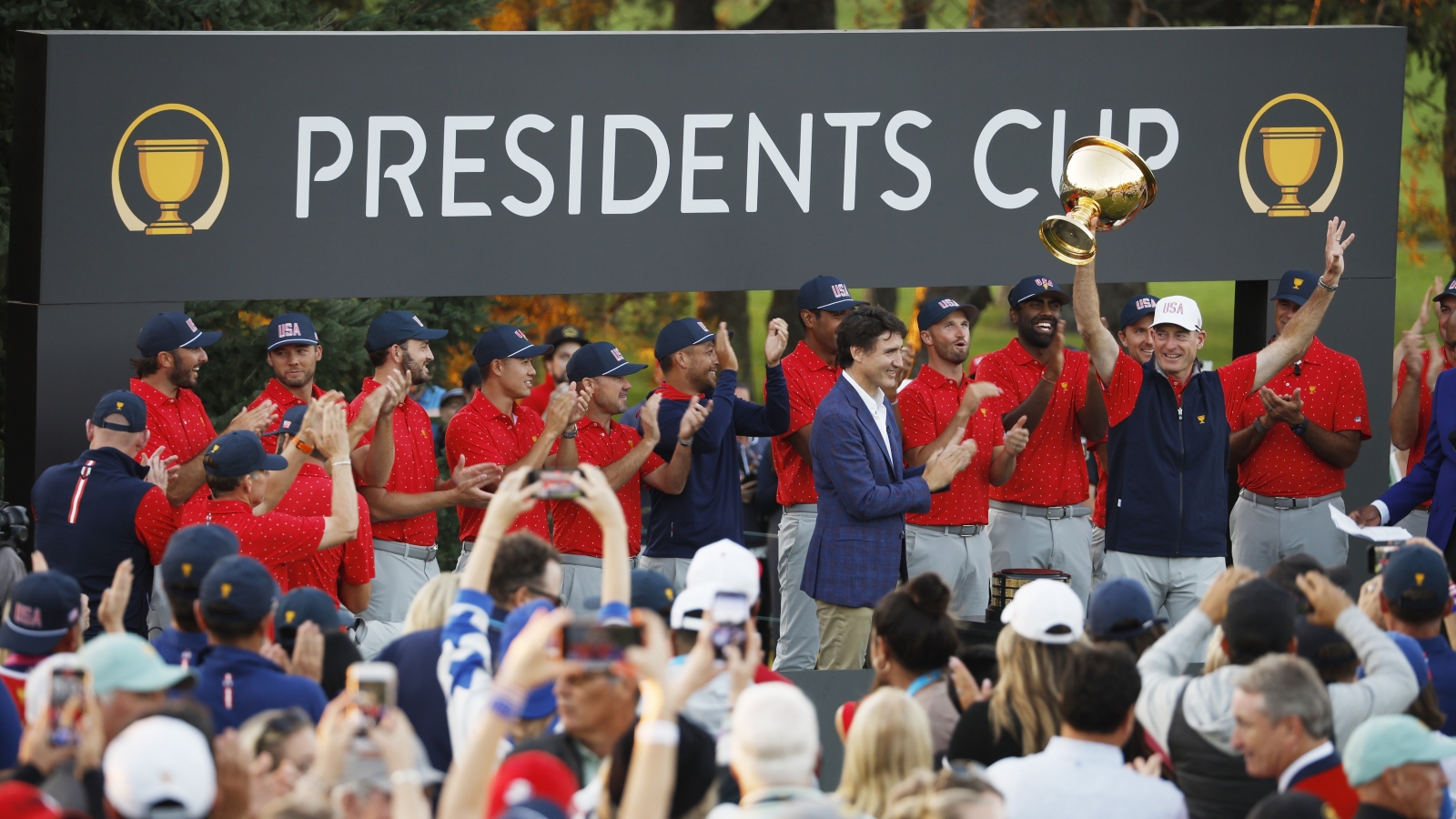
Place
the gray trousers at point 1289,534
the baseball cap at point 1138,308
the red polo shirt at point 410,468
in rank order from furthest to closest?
the baseball cap at point 1138,308, the gray trousers at point 1289,534, the red polo shirt at point 410,468

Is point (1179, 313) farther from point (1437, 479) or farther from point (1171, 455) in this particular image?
point (1437, 479)

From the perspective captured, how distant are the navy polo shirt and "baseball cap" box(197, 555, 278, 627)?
104 mm

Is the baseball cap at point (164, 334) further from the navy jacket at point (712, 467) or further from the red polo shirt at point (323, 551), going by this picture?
the navy jacket at point (712, 467)

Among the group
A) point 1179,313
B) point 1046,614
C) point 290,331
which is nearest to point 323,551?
point 290,331

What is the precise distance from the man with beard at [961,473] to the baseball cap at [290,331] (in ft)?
10.2

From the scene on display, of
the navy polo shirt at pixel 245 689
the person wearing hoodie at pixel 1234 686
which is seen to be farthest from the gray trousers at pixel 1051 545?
the navy polo shirt at pixel 245 689

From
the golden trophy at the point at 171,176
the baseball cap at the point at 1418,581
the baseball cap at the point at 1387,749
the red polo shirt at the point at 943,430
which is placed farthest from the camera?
the red polo shirt at the point at 943,430

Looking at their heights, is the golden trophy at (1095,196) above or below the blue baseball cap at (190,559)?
above

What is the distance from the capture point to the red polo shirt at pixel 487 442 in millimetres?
8266

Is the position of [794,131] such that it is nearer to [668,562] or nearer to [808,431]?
[808,431]

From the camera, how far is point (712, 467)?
26.8 feet

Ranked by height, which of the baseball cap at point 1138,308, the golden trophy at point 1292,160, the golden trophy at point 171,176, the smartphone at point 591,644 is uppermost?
the golden trophy at point 1292,160

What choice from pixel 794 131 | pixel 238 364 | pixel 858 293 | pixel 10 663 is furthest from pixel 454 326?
pixel 858 293

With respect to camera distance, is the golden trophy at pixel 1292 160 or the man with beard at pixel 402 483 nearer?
the man with beard at pixel 402 483
